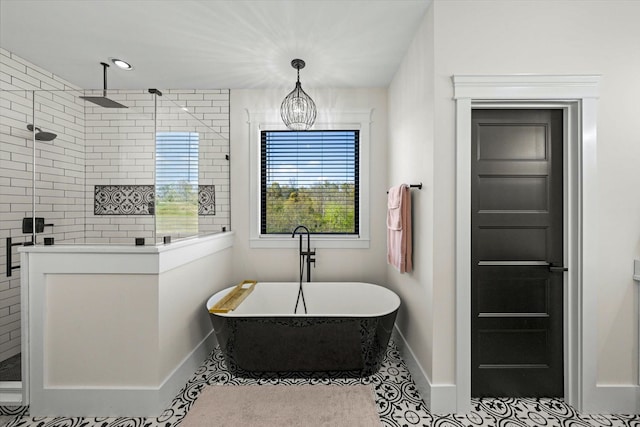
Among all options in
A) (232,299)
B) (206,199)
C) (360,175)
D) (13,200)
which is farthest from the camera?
(360,175)

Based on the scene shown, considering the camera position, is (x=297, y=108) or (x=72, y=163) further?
(x=297, y=108)

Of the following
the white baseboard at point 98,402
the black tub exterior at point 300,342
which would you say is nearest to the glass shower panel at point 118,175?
the black tub exterior at point 300,342

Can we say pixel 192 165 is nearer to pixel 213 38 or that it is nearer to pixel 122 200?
pixel 122 200

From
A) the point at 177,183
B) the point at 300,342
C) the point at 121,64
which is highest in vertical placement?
the point at 121,64

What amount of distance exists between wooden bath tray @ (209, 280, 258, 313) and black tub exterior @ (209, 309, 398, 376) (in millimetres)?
102

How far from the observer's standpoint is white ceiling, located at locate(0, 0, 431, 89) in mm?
1895

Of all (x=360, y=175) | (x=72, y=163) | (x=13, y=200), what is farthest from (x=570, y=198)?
(x=13, y=200)

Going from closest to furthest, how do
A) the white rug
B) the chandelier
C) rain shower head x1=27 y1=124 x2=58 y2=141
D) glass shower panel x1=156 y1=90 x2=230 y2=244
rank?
the white rug < rain shower head x1=27 y1=124 x2=58 y2=141 < glass shower panel x1=156 y1=90 x2=230 y2=244 < the chandelier

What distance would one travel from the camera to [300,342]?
2.10m

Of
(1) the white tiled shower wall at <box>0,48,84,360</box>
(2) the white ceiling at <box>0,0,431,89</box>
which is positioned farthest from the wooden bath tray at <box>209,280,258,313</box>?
(2) the white ceiling at <box>0,0,431,89</box>

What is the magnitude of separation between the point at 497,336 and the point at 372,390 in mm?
920

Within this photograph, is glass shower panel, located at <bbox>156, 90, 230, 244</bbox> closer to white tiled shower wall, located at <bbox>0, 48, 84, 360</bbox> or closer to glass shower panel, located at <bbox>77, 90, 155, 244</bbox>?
glass shower panel, located at <bbox>77, 90, 155, 244</bbox>

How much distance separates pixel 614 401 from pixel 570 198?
1.30 metres

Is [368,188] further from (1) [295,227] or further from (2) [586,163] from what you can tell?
(2) [586,163]
